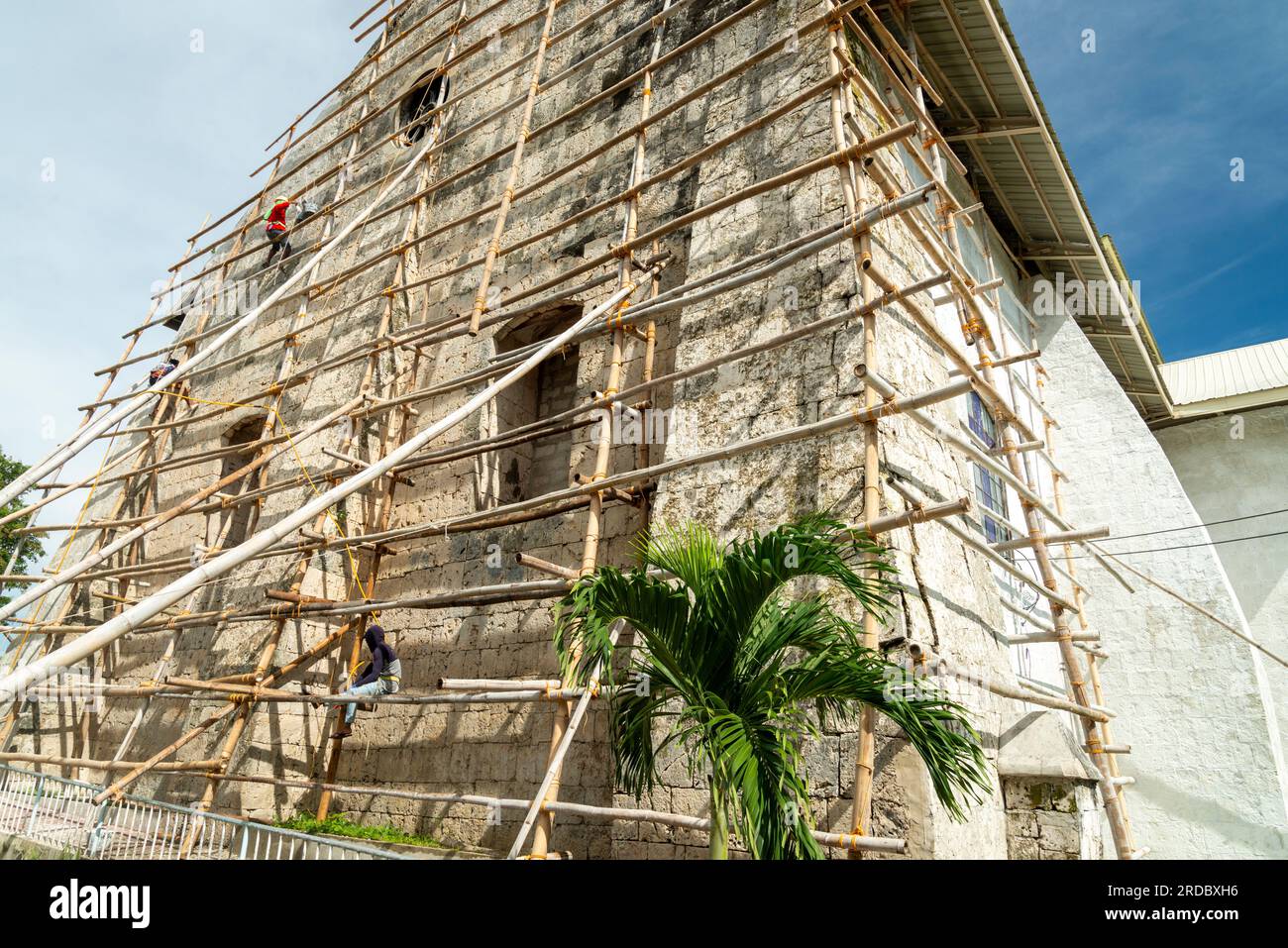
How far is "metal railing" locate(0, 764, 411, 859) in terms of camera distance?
4.61 meters

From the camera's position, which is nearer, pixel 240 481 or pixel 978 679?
pixel 978 679

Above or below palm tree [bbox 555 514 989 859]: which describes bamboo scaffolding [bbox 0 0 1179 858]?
above

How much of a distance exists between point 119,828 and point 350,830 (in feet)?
5.11

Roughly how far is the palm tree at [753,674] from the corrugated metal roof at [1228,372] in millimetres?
12455

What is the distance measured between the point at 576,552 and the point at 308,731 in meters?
3.12

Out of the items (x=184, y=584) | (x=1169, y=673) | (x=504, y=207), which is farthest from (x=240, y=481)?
(x=1169, y=673)

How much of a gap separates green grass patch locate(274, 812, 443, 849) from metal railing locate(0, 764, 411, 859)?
650mm

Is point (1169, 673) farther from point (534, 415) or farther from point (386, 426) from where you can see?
point (386, 426)

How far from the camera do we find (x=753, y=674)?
3.19 meters

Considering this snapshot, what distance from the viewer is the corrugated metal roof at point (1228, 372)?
43.1 feet

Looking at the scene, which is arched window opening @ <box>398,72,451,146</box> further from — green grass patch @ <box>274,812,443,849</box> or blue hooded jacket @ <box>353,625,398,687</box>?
green grass patch @ <box>274,812,443,849</box>

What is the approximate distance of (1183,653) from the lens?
8.34m

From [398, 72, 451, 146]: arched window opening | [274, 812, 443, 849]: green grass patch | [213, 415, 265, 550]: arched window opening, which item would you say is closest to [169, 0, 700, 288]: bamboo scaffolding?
[398, 72, 451, 146]: arched window opening
